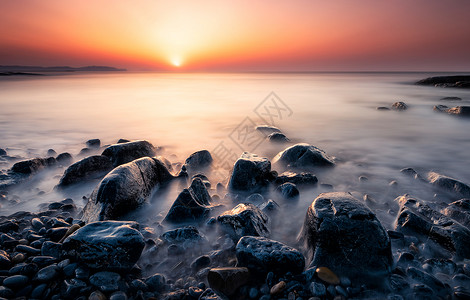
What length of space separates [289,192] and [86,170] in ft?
10.2

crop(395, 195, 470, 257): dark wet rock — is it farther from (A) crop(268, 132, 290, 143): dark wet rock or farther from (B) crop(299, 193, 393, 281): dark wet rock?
(A) crop(268, 132, 290, 143): dark wet rock

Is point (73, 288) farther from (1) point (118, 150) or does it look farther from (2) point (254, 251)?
(1) point (118, 150)

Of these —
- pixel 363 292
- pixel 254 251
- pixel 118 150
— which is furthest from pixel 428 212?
pixel 118 150

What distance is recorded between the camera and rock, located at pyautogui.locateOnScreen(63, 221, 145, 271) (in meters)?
2.01

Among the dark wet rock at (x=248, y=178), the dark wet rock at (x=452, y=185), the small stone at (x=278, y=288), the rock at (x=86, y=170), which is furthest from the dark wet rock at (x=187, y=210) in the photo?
the dark wet rock at (x=452, y=185)

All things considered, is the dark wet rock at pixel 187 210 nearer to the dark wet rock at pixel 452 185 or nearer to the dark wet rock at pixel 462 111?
the dark wet rock at pixel 452 185

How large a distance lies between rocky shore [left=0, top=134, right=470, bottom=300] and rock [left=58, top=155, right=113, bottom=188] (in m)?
0.85

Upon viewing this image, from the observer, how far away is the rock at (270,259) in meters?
2.01

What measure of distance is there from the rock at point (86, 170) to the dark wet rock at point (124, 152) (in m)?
0.11

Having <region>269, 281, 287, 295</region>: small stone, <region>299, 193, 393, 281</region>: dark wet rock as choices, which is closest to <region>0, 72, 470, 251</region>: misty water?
<region>299, 193, 393, 281</region>: dark wet rock

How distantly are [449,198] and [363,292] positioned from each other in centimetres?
241

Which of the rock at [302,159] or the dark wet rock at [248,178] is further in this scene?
the rock at [302,159]

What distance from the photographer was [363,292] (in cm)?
190

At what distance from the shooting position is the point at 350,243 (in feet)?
6.90
